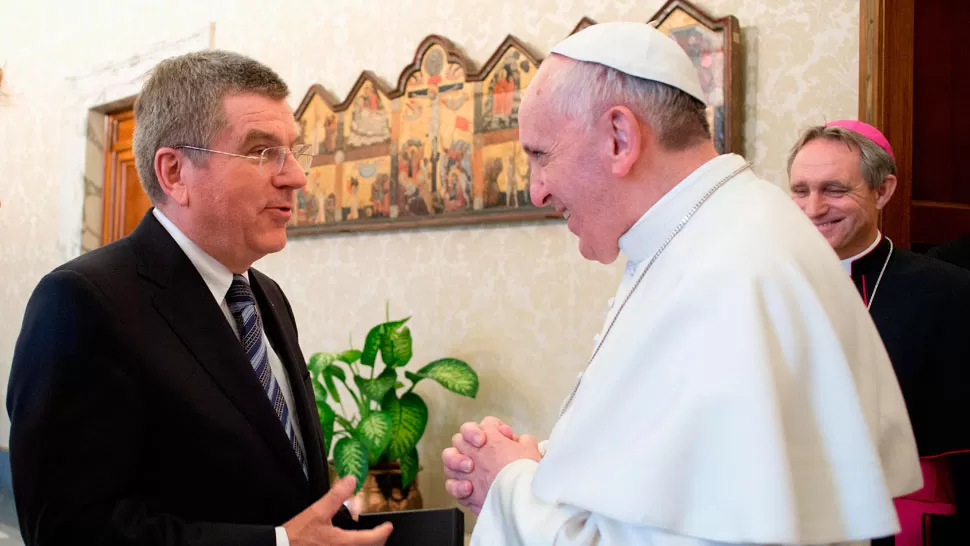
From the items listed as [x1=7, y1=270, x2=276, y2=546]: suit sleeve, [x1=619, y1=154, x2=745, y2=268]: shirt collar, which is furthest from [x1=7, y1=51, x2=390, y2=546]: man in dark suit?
[x1=619, y1=154, x2=745, y2=268]: shirt collar

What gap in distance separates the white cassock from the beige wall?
2.08 m

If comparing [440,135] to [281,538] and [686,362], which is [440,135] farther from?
[686,362]

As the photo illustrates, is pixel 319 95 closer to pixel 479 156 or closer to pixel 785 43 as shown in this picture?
pixel 479 156

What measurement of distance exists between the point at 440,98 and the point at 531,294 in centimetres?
117

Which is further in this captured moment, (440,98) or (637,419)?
(440,98)

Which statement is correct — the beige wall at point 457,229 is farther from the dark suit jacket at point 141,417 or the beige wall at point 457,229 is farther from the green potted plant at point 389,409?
the dark suit jacket at point 141,417

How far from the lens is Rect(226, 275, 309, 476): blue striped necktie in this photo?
6.49ft

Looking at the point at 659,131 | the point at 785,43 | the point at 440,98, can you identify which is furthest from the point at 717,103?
the point at 659,131

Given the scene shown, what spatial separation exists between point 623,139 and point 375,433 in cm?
269

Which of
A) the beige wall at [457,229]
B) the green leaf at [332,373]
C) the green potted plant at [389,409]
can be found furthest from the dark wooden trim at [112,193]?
the green potted plant at [389,409]

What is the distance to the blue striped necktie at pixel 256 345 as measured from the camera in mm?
1979

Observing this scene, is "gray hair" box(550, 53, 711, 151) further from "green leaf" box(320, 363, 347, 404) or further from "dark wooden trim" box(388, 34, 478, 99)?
"green leaf" box(320, 363, 347, 404)

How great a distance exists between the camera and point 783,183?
335 centimetres

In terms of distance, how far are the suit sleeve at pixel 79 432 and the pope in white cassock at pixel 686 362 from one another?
66 centimetres
